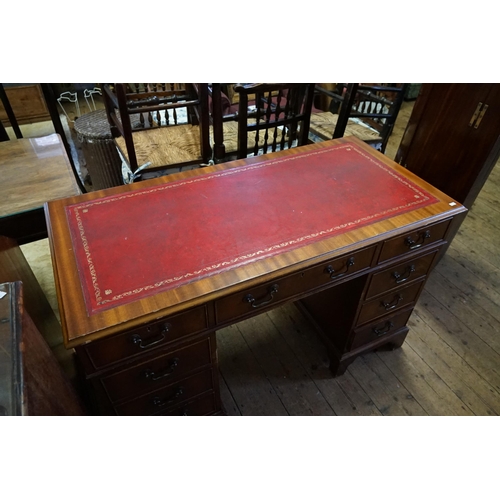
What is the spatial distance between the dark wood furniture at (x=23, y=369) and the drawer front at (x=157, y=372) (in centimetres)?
19

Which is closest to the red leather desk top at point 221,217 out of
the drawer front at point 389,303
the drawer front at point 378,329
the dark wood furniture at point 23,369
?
the dark wood furniture at point 23,369

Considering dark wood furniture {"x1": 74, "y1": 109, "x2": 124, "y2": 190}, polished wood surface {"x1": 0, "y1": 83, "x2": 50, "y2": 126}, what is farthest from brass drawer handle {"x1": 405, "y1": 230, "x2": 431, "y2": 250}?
polished wood surface {"x1": 0, "y1": 83, "x2": 50, "y2": 126}

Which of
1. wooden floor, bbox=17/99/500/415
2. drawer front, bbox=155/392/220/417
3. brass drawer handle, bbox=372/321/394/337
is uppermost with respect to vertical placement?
brass drawer handle, bbox=372/321/394/337

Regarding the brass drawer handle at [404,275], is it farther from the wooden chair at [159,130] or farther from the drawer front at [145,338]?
the wooden chair at [159,130]

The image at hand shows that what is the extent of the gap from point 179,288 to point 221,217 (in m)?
0.32

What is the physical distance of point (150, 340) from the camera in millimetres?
936

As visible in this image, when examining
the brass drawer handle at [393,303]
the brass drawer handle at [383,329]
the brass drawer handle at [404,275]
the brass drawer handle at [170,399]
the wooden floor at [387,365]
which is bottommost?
the wooden floor at [387,365]

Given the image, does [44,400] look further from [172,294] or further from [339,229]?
[339,229]

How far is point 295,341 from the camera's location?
184 cm

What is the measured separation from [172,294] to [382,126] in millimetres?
2014

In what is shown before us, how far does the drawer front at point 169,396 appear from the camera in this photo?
113 centimetres

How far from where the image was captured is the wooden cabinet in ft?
5.08

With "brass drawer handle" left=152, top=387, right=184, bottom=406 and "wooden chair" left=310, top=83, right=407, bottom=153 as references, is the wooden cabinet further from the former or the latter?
"brass drawer handle" left=152, top=387, right=184, bottom=406

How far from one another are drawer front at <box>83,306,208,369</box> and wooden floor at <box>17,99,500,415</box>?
75cm
